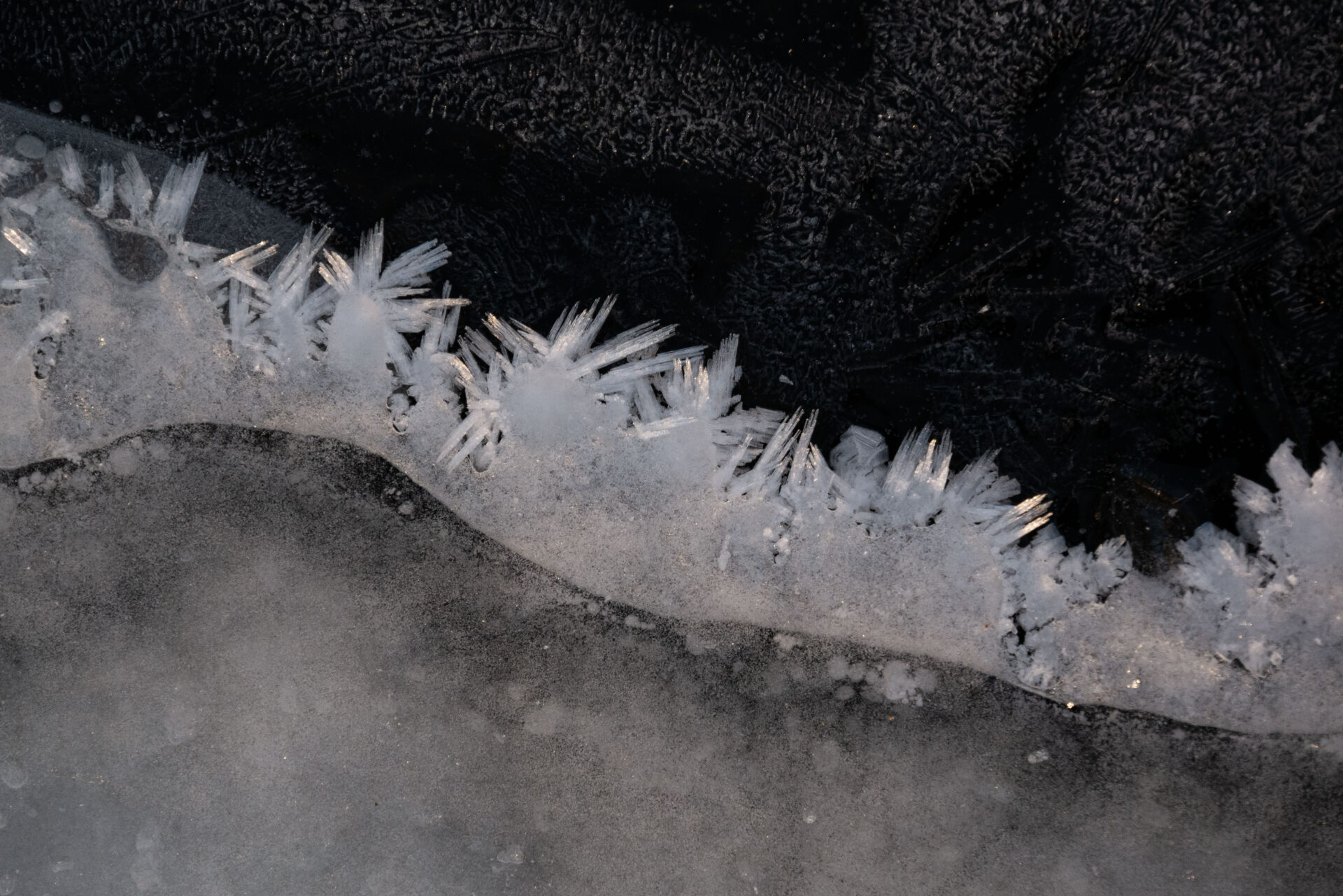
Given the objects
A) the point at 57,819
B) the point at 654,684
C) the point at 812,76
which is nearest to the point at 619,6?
the point at 812,76

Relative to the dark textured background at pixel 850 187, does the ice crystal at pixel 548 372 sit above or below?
below

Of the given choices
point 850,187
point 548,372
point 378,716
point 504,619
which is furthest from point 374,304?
point 850,187

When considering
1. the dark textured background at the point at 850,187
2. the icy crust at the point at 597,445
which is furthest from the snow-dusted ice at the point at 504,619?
the dark textured background at the point at 850,187

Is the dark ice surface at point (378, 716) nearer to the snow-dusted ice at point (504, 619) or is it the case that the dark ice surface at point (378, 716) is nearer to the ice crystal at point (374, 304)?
the snow-dusted ice at point (504, 619)

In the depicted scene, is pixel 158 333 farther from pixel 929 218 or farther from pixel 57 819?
pixel 929 218

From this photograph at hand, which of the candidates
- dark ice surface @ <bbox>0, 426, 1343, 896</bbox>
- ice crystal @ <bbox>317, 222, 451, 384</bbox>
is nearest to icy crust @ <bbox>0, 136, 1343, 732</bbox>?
ice crystal @ <bbox>317, 222, 451, 384</bbox>

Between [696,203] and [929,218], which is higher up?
[929,218]

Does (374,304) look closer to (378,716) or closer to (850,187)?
(378,716)
